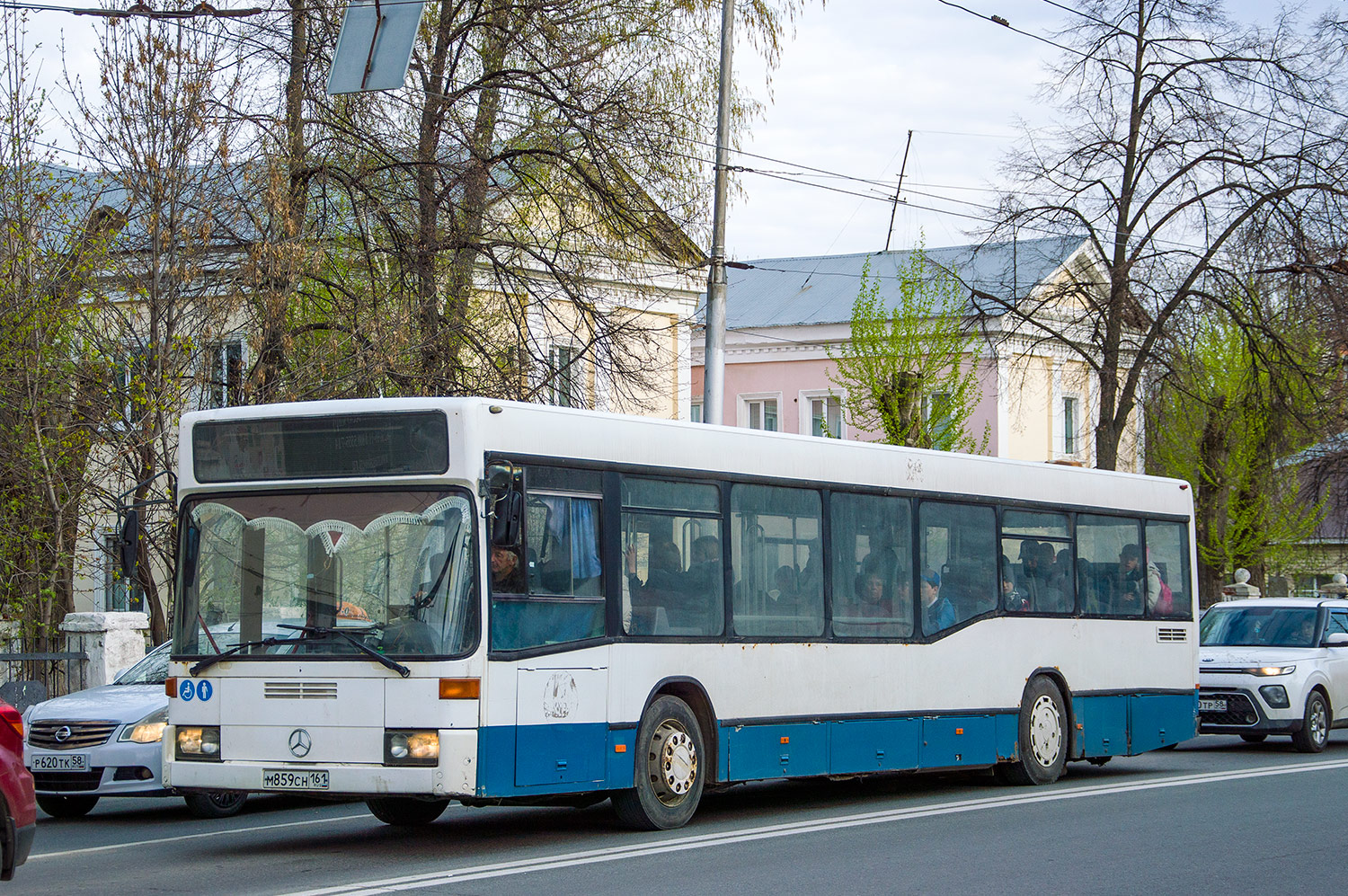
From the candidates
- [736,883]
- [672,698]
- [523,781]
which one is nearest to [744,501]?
[672,698]

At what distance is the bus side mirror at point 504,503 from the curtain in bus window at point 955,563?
496 centimetres

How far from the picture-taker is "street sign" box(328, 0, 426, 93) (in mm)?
16828

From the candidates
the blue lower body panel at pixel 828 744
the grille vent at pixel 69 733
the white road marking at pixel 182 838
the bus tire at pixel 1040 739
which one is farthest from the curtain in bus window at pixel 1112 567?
the grille vent at pixel 69 733

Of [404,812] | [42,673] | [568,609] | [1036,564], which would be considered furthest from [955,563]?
[42,673]

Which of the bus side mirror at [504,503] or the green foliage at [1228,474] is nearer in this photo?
the bus side mirror at [504,503]

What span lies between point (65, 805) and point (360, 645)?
5.11m

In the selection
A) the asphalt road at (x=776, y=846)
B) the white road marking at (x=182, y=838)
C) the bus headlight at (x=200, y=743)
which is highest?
the bus headlight at (x=200, y=743)

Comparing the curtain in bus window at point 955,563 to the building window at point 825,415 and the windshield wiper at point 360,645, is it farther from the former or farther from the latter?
the building window at point 825,415

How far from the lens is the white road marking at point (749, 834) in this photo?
891 centimetres

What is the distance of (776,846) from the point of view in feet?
34.5

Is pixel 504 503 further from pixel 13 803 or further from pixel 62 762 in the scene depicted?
pixel 62 762

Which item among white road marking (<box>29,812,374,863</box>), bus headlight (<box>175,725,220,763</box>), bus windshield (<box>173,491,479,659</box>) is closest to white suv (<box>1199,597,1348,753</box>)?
white road marking (<box>29,812,374,863</box>)

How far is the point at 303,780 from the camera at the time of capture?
390 inches

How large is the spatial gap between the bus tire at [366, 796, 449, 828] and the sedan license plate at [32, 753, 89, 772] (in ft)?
8.50
